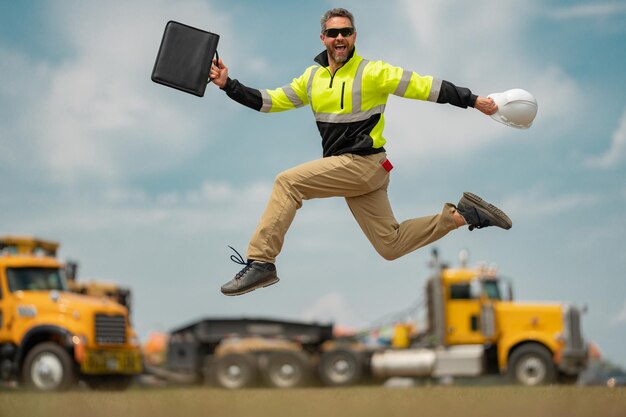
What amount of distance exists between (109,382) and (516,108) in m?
16.6

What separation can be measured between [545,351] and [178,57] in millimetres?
19770

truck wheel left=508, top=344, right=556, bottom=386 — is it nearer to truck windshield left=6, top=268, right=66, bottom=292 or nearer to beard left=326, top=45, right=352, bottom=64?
truck windshield left=6, top=268, right=66, bottom=292

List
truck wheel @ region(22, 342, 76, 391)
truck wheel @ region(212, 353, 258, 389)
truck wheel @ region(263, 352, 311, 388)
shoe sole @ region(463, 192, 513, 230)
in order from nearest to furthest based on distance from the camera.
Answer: shoe sole @ region(463, 192, 513, 230) → truck wheel @ region(22, 342, 76, 391) → truck wheel @ region(263, 352, 311, 388) → truck wheel @ region(212, 353, 258, 389)

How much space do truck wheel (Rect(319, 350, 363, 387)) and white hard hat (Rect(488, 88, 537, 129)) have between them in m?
20.1

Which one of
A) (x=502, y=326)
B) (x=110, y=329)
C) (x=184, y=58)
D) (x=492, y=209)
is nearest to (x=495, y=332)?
(x=502, y=326)

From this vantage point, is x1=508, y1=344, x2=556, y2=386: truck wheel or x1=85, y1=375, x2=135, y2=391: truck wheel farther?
x1=508, y1=344, x2=556, y2=386: truck wheel

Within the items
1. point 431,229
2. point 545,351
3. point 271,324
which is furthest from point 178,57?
point 271,324

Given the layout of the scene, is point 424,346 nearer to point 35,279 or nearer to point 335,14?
point 35,279

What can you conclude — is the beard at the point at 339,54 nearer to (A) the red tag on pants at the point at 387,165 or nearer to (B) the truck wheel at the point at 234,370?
(A) the red tag on pants at the point at 387,165

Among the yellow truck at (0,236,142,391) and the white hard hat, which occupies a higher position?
the white hard hat

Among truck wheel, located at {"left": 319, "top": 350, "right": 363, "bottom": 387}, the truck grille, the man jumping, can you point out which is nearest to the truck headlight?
the truck grille

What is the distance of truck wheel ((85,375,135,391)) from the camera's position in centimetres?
2069

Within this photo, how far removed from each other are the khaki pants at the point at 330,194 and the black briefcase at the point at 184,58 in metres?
0.86

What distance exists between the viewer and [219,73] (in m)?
6.43
